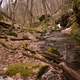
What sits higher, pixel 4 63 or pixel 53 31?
pixel 53 31

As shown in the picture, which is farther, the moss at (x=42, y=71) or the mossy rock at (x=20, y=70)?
the mossy rock at (x=20, y=70)

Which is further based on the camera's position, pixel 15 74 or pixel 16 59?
pixel 16 59

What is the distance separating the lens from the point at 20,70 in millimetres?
7008

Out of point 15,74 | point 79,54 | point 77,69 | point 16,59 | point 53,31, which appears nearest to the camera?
point 77,69

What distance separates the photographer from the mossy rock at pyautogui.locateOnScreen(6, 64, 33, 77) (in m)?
6.85

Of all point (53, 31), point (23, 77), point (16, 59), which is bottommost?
point (23, 77)

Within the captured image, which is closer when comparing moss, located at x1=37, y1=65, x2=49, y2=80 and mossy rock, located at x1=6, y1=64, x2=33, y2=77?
moss, located at x1=37, y1=65, x2=49, y2=80

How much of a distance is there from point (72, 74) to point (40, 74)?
1903 mm

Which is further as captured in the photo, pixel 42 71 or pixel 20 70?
pixel 20 70

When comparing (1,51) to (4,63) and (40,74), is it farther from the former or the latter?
(40,74)

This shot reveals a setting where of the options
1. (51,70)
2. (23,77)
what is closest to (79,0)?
(51,70)

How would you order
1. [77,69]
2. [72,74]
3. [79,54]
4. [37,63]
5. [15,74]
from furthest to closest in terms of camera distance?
[37,63]
[15,74]
[79,54]
[77,69]
[72,74]

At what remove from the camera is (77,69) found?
5.80 metres

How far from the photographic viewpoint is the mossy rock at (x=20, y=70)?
6.85 m
